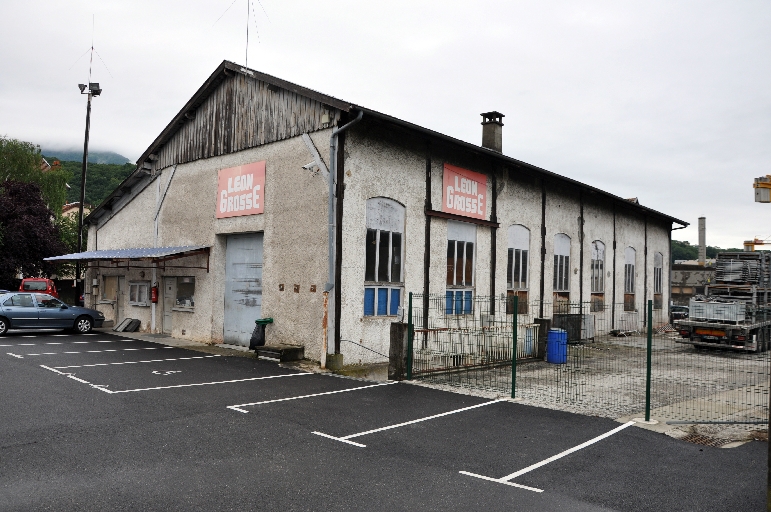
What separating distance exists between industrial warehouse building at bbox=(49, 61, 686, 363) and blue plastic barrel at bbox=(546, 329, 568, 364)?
2.47 m

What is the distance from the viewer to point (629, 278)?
25734mm

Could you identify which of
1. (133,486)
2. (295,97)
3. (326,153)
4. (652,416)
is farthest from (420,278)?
(133,486)

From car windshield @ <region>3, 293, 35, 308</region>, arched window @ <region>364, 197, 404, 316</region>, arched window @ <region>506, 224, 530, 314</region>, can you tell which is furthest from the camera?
arched window @ <region>506, 224, 530, 314</region>

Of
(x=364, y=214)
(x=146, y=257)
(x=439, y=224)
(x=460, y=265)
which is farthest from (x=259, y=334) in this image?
(x=460, y=265)

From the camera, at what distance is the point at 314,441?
6.95 m

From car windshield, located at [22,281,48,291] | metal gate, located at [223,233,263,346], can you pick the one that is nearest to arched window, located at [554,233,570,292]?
metal gate, located at [223,233,263,346]

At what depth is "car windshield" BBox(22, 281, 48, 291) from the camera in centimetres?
2553

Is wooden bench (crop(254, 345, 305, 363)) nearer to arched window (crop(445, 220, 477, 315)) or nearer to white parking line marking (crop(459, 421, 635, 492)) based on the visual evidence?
arched window (crop(445, 220, 477, 315))

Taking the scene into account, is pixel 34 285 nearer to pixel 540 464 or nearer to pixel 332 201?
pixel 332 201

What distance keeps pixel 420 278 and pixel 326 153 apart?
4.12 m

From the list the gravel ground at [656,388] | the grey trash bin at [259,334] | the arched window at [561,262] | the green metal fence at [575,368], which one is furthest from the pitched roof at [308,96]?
the gravel ground at [656,388]

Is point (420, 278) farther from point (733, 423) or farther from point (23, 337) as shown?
point (23, 337)

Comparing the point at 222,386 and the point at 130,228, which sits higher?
the point at 130,228

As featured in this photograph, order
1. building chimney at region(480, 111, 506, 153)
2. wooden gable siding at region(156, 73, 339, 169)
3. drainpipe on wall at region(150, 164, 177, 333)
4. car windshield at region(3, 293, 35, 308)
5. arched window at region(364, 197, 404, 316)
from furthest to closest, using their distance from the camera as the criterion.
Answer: building chimney at region(480, 111, 506, 153), drainpipe on wall at region(150, 164, 177, 333), car windshield at region(3, 293, 35, 308), wooden gable siding at region(156, 73, 339, 169), arched window at region(364, 197, 404, 316)
